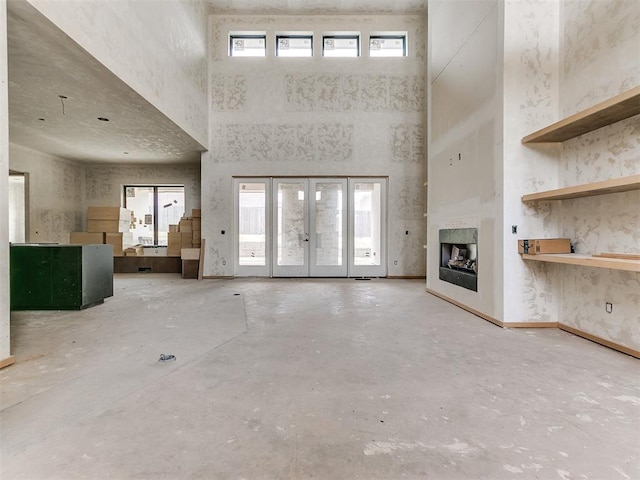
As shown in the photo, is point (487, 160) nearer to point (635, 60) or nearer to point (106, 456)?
point (635, 60)

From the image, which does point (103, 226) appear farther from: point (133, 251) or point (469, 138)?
point (469, 138)

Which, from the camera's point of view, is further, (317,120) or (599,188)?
(317,120)

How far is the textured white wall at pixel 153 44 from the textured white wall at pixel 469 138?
182 inches

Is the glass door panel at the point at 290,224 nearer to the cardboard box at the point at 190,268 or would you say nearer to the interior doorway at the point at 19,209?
the cardboard box at the point at 190,268

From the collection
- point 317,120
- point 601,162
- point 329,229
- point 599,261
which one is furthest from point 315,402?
point 317,120

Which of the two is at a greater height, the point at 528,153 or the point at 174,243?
the point at 528,153

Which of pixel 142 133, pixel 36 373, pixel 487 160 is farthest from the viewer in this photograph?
pixel 142 133

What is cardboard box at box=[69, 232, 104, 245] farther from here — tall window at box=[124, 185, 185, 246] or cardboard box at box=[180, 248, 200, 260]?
cardboard box at box=[180, 248, 200, 260]

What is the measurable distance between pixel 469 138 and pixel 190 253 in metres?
6.40

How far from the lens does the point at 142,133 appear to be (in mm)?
6031

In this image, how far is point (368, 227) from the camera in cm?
746

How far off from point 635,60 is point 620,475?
3.17m

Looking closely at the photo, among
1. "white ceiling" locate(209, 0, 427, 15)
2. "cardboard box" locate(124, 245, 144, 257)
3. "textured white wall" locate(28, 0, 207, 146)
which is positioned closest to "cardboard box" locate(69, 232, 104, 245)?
"cardboard box" locate(124, 245, 144, 257)

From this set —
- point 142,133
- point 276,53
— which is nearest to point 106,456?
point 142,133
